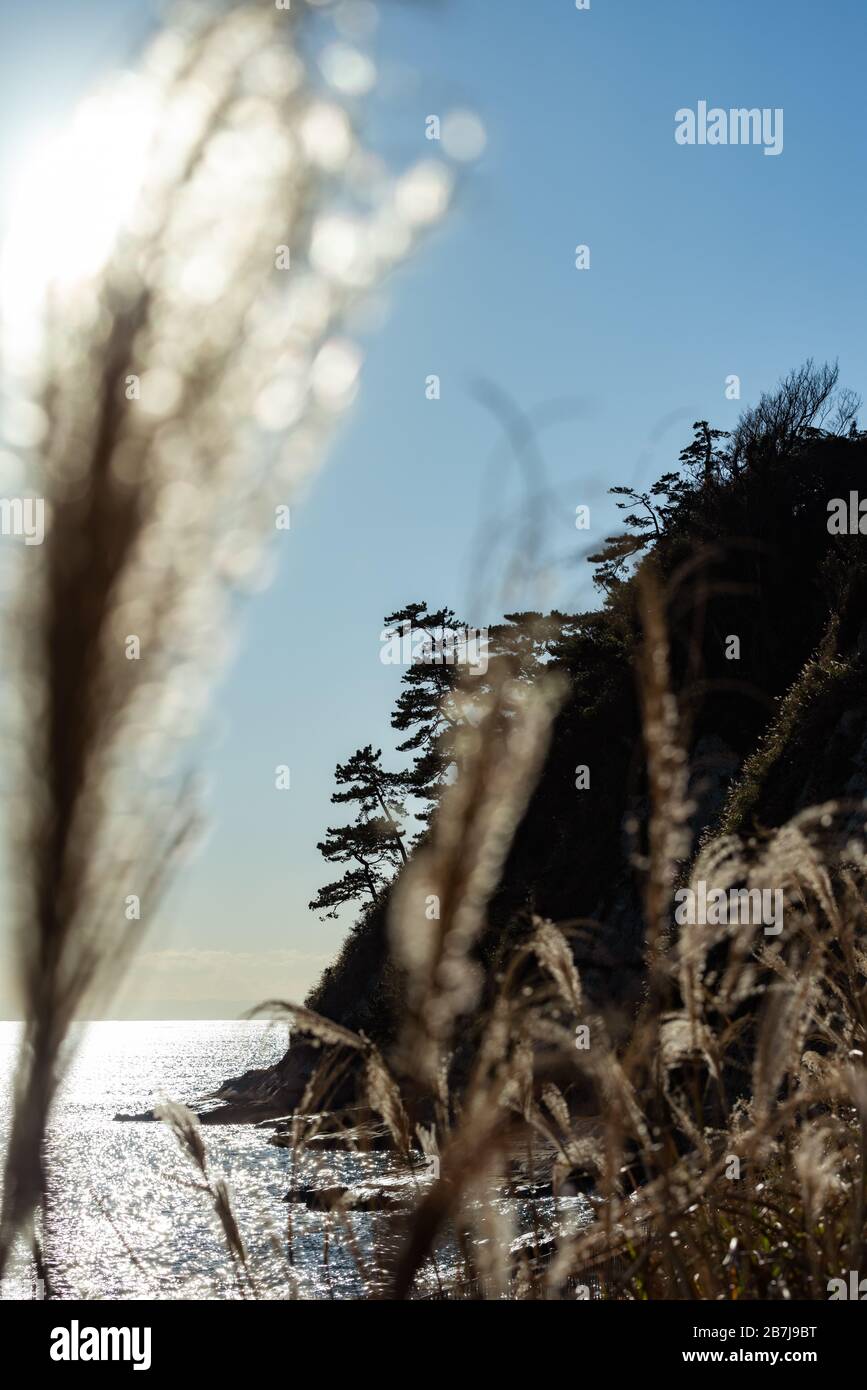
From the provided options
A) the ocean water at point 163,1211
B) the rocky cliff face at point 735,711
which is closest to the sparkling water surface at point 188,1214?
the ocean water at point 163,1211

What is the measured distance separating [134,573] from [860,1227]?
1.42m

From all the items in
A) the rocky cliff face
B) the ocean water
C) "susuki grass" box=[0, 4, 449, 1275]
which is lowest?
the ocean water

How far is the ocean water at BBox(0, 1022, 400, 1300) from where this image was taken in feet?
4.79

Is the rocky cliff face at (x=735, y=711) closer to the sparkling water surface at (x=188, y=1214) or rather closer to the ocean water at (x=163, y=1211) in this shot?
Result: the ocean water at (x=163, y=1211)

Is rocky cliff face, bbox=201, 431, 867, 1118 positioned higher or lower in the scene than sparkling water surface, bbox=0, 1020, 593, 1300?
higher

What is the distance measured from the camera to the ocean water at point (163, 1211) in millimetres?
1461

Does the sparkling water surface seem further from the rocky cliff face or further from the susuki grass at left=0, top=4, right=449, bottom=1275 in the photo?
the rocky cliff face

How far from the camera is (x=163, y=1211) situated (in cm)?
3194

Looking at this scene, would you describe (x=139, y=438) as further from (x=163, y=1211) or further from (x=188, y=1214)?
(x=163, y=1211)

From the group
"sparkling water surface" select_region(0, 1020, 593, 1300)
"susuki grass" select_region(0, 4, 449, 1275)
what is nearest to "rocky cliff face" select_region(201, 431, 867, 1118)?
"sparkling water surface" select_region(0, 1020, 593, 1300)

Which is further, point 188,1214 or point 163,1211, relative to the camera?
point 163,1211

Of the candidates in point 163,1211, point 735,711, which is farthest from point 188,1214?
point 735,711

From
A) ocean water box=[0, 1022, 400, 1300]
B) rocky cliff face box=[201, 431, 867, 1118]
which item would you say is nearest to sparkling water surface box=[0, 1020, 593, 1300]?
ocean water box=[0, 1022, 400, 1300]

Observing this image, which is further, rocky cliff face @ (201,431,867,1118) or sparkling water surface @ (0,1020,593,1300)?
rocky cliff face @ (201,431,867,1118)
